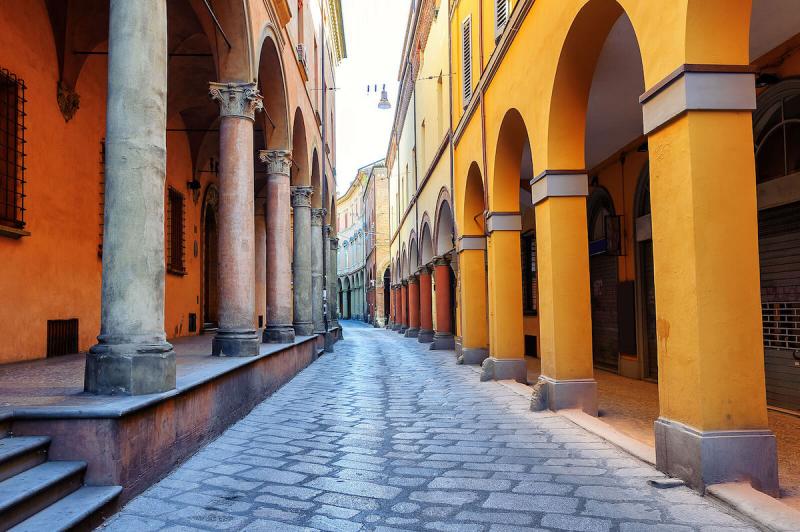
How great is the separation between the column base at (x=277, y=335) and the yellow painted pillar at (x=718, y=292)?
8.02 m

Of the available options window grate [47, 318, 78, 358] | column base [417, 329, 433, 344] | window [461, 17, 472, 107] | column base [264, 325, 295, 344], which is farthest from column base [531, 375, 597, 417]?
column base [417, 329, 433, 344]

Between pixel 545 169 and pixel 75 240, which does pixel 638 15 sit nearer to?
pixel 545 169

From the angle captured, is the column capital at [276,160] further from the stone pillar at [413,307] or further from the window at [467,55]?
the stone pillar at [413,307]

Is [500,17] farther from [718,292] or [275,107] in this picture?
[718,292]

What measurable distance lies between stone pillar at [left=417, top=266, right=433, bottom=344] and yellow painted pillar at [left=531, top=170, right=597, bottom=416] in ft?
46.5

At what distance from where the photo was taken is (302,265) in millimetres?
15047

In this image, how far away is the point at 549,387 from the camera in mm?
7395

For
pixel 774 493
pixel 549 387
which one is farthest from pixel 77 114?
pixel 774 493

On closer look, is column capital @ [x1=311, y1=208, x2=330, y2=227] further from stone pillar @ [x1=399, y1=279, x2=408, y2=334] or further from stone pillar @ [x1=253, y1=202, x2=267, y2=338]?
stone pillar @ [x1=399, y1=279, x2=408, y2=334]

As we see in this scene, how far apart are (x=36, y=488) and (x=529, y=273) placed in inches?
581

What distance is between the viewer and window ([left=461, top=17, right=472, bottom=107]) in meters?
13.1

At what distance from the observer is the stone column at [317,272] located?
1702 centimetres

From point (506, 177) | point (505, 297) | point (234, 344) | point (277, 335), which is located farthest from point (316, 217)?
point (234, 344)

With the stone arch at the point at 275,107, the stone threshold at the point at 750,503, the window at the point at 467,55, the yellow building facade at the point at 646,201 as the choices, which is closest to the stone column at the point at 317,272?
the yellow building facade at the point at 646,201
